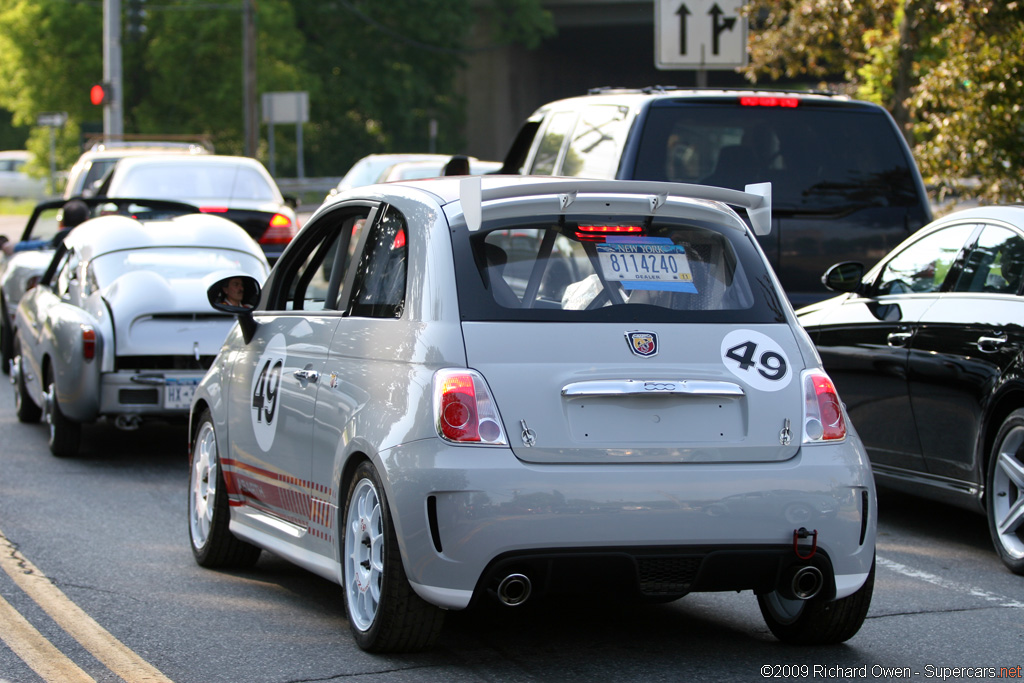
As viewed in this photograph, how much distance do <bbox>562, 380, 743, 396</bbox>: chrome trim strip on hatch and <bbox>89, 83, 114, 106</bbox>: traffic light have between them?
28.9 m

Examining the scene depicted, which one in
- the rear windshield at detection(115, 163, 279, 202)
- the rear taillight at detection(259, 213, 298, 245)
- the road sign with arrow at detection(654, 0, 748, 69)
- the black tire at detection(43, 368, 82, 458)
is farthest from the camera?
the rear windshield at detection(115, 163, 279, 202)

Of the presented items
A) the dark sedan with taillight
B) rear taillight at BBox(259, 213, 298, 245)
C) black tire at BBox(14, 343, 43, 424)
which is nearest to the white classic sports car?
black tire at BBox(14, 343, 43, 424)

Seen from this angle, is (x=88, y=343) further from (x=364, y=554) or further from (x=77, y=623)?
(x=364, y=554)

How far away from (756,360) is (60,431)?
6280 mm

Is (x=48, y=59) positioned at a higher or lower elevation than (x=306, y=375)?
higher

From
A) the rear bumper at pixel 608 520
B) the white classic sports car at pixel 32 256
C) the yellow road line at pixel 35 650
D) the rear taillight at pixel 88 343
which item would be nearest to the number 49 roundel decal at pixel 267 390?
the yellow road line at pixel 35 650

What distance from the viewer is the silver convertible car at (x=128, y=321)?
9766 millimetres

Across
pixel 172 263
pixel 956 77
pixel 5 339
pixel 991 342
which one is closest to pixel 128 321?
pixel 172 263

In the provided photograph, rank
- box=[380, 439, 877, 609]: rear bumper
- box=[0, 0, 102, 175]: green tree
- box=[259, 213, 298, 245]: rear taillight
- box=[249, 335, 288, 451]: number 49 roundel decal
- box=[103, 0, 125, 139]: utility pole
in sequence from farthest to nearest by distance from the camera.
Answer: box=[0, 0, 102, 175]: green tree < box=[103, 0, 125, 139]: utility pole < box=[259, 213, 298, 245]: rear taillight < box=[249, 335, 288, 451]: number 49 roundel decal < box=[380, 439, 877, 609]: rear bumper

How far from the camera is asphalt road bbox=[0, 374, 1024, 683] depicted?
17.2 feet

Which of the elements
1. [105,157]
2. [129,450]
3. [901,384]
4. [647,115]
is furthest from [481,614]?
[105,157]

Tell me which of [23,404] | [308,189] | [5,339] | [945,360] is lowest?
[308,189]

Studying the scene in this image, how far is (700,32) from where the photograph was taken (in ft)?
47.8

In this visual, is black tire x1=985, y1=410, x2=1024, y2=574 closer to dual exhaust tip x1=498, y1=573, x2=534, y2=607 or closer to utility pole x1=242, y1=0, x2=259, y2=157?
dual exhaust tip x1=498, y1=573, x2=534, y2=607
